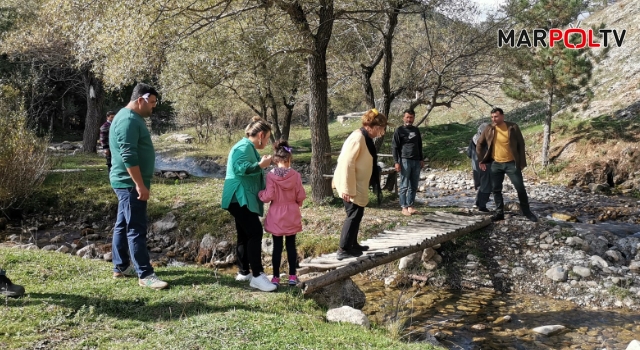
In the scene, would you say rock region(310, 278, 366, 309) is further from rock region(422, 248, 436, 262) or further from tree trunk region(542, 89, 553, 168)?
tree trunk region(542, 89, 553, 168)

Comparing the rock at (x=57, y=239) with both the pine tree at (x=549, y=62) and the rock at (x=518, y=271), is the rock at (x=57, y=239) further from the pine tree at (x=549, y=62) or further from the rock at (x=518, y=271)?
the pine tree at (x=549, y=62)

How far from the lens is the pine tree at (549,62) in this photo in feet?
54.0

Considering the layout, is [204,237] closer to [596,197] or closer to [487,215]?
[487,215]

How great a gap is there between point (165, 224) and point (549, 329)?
8855mm

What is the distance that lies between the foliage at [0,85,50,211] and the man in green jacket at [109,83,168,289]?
8.00m

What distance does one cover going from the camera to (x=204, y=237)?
1113cm

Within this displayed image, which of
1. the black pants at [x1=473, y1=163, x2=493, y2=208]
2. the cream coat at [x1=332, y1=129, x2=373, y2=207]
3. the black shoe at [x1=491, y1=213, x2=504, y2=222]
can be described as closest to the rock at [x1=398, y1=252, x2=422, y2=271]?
the black shoe at [x1=491, y1=213, x2=504, y2=222]

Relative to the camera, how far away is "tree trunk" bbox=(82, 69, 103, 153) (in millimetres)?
23619

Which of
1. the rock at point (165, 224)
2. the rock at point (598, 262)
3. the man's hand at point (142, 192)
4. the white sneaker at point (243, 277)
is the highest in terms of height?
the man's hand at point (142, 192)

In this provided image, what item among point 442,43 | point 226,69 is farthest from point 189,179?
point 442,43

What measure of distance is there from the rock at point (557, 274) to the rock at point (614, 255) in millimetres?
1292

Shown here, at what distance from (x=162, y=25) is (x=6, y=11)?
784 inches

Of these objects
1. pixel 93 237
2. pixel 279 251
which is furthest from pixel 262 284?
pixel 93 237

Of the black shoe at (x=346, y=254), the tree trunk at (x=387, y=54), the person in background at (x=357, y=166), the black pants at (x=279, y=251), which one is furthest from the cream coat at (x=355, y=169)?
the tree trunk at (x=387, y=54)
